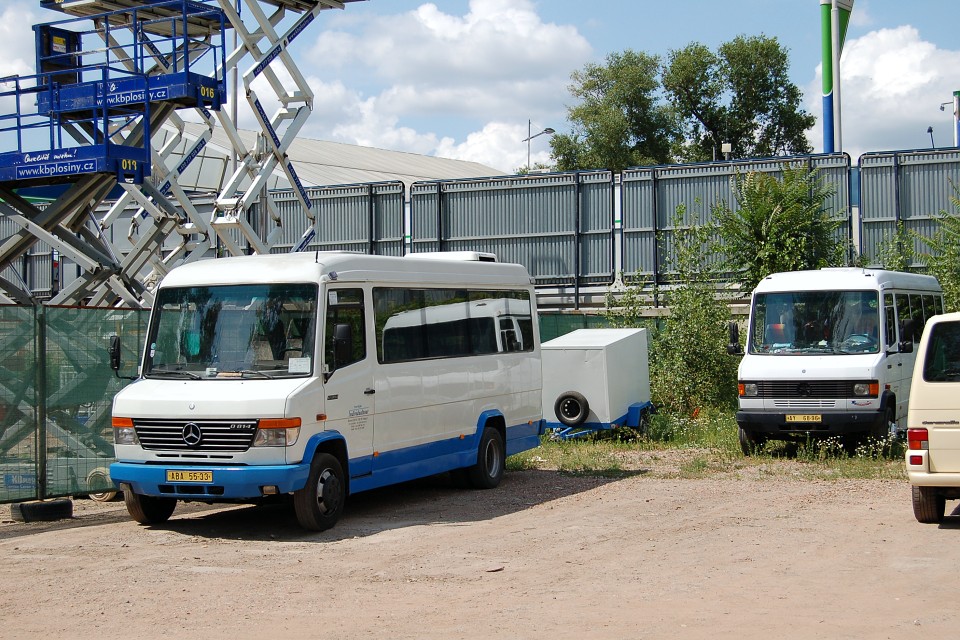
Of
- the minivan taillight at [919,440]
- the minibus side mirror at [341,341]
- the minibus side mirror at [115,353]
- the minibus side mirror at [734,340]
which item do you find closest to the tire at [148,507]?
the minibus side mirror at [115,353]

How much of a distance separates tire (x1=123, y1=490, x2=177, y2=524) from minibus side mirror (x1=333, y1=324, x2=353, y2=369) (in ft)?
7.26

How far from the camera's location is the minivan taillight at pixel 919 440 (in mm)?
10352

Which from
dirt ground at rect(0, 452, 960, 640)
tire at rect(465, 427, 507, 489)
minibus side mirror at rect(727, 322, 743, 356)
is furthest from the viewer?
minibus side mirror at rect(727, 322, 743, 356)

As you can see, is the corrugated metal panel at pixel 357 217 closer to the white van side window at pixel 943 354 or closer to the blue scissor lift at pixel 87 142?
the blue scissor lift at pixel 87 142

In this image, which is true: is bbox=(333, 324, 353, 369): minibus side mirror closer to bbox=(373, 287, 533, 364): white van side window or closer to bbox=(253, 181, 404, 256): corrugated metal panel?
bbox=(373, 287, 533, 364): white van side window

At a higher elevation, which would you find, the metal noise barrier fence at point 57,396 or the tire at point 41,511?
the metal noise barrier fence at point 57,396

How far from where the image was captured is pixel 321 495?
36.6 feet

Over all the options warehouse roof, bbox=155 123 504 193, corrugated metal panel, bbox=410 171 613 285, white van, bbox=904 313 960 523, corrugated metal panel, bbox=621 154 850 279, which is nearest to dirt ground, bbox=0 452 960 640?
white van, bbox=904 313 960 523

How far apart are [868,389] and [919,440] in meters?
5.27

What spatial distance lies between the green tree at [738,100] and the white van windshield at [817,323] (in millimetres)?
39056

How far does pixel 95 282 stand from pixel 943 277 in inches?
629

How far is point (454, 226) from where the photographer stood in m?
28.9

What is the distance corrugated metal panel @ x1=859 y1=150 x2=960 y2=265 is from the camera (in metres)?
24.3

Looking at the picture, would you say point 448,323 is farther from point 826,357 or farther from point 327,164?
point 327,164
